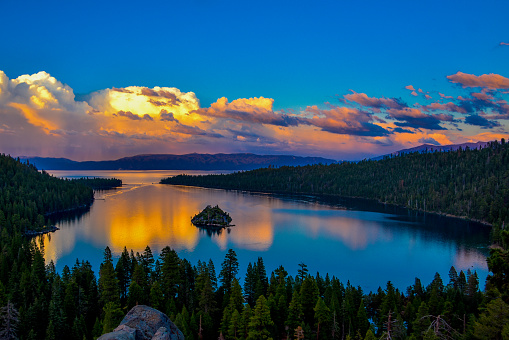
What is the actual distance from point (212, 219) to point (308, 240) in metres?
38.3

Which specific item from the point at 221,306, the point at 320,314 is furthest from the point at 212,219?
the point at 320,314

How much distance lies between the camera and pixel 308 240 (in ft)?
340

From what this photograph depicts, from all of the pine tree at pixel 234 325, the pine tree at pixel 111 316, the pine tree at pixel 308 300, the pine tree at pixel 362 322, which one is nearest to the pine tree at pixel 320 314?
the pine tree at pixel 308 300

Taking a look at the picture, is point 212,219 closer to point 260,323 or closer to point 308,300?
point 308,300

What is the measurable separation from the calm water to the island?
3313 mm

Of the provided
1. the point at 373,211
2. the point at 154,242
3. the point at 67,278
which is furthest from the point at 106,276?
the point at 373,211

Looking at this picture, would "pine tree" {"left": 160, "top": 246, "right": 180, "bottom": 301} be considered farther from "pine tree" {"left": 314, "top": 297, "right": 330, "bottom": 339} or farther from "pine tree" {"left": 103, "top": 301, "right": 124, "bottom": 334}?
"pine tree" {"left": 314, "top": 297, "right": 330, "bottom": 339}

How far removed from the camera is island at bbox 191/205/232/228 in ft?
411

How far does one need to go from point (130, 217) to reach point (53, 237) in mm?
35623

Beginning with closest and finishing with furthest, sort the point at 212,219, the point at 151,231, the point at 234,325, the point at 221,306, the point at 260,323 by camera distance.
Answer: the point at 260,323 → the point at 234,325 → the point at 221,306 → the point at 151,231 → the point at 212,219

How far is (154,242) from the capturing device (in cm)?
9544

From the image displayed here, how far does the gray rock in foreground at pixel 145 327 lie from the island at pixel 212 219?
11269 cm

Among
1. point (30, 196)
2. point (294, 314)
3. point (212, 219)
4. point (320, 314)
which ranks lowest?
point (212, 219)

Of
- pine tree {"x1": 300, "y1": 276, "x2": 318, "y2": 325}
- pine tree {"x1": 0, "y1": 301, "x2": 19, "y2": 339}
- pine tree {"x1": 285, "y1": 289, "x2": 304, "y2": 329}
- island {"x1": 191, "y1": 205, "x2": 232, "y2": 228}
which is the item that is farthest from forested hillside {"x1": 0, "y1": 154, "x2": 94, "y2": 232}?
pine tree {"x1": 285, "y1": 289, "x2": 304, "y2": 329}
